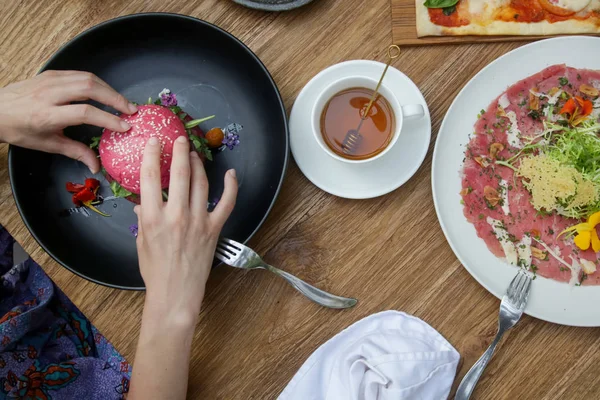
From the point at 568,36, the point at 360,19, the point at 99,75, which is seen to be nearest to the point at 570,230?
the point at 568,36

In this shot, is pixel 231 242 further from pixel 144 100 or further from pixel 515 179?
pixel 515 179

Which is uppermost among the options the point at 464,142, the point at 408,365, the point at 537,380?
the point at 464,142

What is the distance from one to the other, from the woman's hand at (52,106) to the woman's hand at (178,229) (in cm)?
15

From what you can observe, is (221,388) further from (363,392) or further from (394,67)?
(394,67)

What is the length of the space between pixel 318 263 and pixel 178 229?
14.1 inches

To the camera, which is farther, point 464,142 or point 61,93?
point 464,142

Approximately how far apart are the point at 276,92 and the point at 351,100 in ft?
0.57

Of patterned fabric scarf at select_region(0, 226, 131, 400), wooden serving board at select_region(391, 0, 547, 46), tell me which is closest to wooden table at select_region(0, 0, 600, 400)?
wooden serving board at select_region(391, 0, 547, 46)

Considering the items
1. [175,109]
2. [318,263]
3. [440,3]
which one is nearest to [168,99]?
[175,109]

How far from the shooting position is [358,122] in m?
1.14

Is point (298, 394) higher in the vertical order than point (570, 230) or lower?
lower

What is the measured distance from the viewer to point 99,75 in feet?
3.81

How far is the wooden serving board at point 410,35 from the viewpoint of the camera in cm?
115

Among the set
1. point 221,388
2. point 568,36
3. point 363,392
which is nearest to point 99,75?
point 221,388
